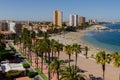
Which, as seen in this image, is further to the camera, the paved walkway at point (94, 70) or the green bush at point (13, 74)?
the paved walkway at point (94, 70)

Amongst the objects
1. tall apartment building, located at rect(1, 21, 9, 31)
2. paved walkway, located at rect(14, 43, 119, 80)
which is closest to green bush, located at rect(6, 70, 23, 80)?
paved walkway, located at rect(14, 43, 119, 80)

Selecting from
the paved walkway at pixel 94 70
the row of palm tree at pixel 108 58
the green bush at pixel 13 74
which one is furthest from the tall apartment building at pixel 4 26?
the row of palm tree at pixel 108 58

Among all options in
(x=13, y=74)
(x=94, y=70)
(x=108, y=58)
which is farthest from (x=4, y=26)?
(x=108, y=58)

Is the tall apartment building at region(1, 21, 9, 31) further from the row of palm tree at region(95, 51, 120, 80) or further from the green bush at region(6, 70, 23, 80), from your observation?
the row of palm tree at region(95, 51, 120, 80)

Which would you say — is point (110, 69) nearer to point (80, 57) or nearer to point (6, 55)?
point (80, 57)

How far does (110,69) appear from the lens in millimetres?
58938

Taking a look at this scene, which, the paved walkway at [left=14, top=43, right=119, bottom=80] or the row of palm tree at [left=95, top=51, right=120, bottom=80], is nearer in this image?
the row of palm tree at [left=95, top=51, right=120, bottom=80]

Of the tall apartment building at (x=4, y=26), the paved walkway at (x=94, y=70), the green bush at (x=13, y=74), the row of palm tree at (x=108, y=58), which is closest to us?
the row of palm tree at (x=108, y=58)

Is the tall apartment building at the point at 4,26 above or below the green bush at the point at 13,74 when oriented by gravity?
above

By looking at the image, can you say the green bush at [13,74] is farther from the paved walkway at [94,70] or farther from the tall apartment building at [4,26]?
the tall apartment building at [4,26]

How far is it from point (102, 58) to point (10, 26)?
14767 centimetres

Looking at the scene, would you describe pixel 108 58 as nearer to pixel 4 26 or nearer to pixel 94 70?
pixel 94 70

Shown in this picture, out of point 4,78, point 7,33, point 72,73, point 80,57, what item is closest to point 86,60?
point 80,57

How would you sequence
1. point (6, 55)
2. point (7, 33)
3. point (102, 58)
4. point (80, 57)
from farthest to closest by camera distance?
point (7, 33), point (80, 57), point (6, 55), point (102, 58)
